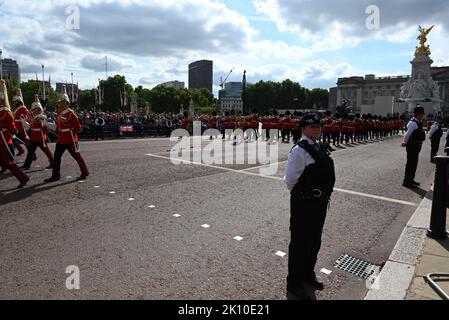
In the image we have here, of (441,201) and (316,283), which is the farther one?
(441,201)

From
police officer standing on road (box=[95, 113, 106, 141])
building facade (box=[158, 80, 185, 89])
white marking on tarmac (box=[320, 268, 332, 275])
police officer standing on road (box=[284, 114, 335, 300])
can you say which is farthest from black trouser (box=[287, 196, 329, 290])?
building facade (box=[158, 80, 185, 89])

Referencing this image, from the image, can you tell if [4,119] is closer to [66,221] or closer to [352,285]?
[66,221]

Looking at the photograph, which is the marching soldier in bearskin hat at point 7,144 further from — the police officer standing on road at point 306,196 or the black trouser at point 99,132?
the black trouser at point 99,132

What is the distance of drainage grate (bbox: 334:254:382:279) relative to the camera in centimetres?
413

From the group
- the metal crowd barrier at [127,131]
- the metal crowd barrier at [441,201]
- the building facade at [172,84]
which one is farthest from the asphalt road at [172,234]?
the building facade at [172,84]

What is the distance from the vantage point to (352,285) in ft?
12.6

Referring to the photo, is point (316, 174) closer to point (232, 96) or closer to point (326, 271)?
point (326, 271)

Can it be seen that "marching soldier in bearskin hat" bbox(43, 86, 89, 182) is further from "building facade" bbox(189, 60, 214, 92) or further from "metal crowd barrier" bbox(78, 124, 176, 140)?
"building facade" bbox(189, 60, 214, 92)

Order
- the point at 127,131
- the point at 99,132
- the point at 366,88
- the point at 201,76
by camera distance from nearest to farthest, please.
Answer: the point at 99,132 → the point at 127,131 → the point at 366,88 → the point at 201,76

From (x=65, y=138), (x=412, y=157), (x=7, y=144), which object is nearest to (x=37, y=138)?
(x=65, y=138)

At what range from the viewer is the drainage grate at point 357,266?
13.6ft

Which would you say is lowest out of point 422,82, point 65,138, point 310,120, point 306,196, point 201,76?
point 306,196

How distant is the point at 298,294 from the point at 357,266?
3.86ft

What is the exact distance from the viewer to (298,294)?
3547mm
